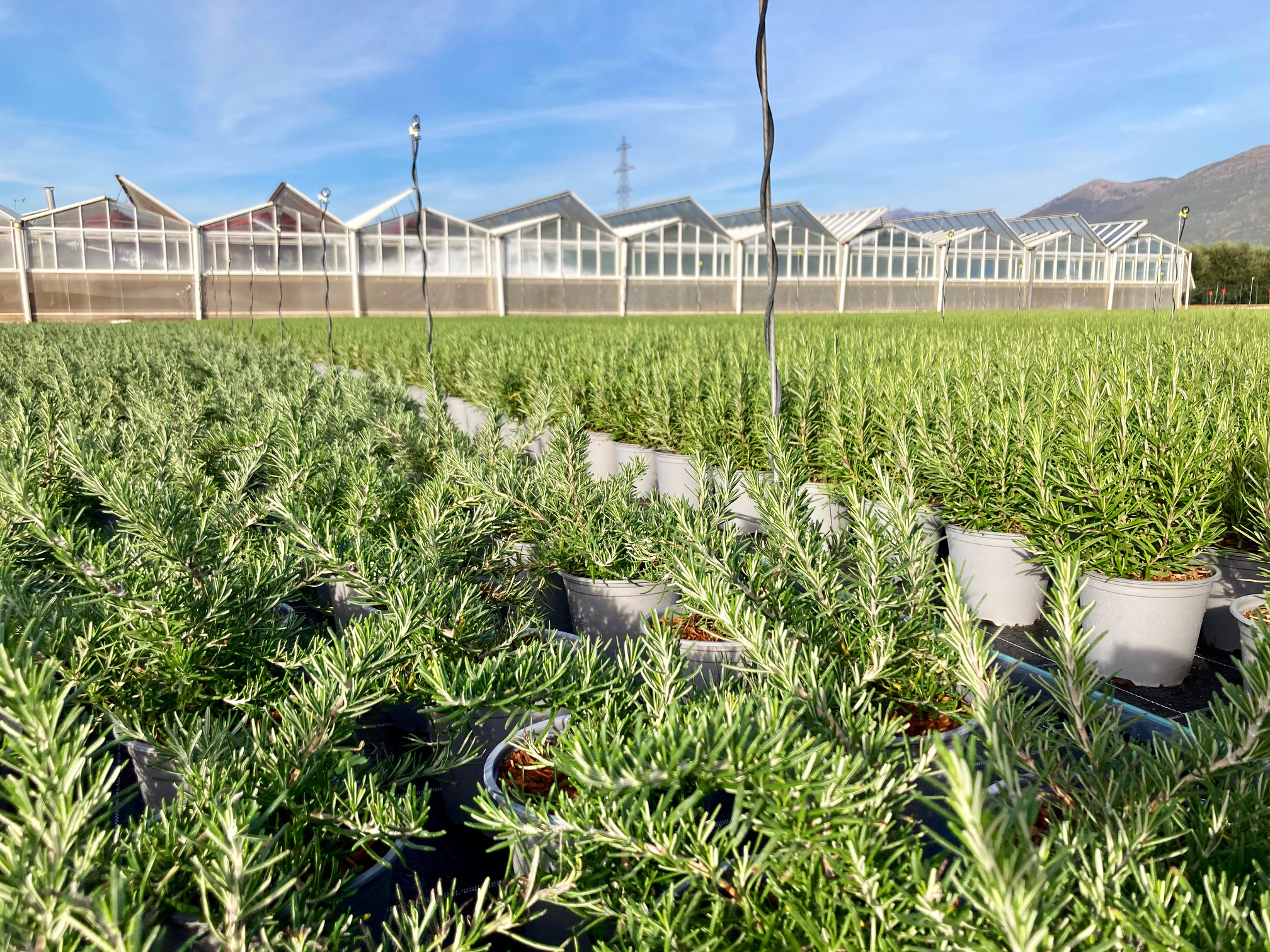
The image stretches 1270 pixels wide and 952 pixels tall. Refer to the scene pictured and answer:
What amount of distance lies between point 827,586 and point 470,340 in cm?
817

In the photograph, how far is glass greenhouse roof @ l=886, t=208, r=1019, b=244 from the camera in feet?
104

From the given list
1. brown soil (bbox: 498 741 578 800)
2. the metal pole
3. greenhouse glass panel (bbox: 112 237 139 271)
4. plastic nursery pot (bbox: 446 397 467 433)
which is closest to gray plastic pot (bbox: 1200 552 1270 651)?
brown soil (bbox: 498 741 578 800)

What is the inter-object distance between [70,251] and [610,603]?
91.6ft

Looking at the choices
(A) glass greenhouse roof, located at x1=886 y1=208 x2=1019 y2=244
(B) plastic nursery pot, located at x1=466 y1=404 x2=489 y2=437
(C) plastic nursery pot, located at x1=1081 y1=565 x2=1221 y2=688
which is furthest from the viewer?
(A) glass greenhouse roof, located at x1=886 y1=208 x2=1019 y2=244

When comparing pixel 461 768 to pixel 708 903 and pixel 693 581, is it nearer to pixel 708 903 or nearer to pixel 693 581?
pixel 693 581

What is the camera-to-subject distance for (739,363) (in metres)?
4.76

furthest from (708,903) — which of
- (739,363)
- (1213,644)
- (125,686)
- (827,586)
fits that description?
(739,363)

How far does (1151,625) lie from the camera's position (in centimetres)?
250

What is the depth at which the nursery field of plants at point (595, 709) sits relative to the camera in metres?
0.61

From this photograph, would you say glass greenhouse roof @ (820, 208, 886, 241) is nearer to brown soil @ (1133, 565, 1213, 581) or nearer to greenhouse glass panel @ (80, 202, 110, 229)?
greenhouse glass panel @ (80, 202, 110, 229)

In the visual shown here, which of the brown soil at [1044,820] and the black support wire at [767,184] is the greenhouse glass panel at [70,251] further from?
the brown soil at [1044,820]

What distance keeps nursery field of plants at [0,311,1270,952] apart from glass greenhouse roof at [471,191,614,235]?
25.8 meters

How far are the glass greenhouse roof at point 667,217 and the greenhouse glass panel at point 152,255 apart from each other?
47.9 ft

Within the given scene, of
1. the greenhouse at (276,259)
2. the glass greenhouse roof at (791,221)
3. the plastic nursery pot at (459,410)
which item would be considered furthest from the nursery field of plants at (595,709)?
the glass greenhouse roof at (791,221)
